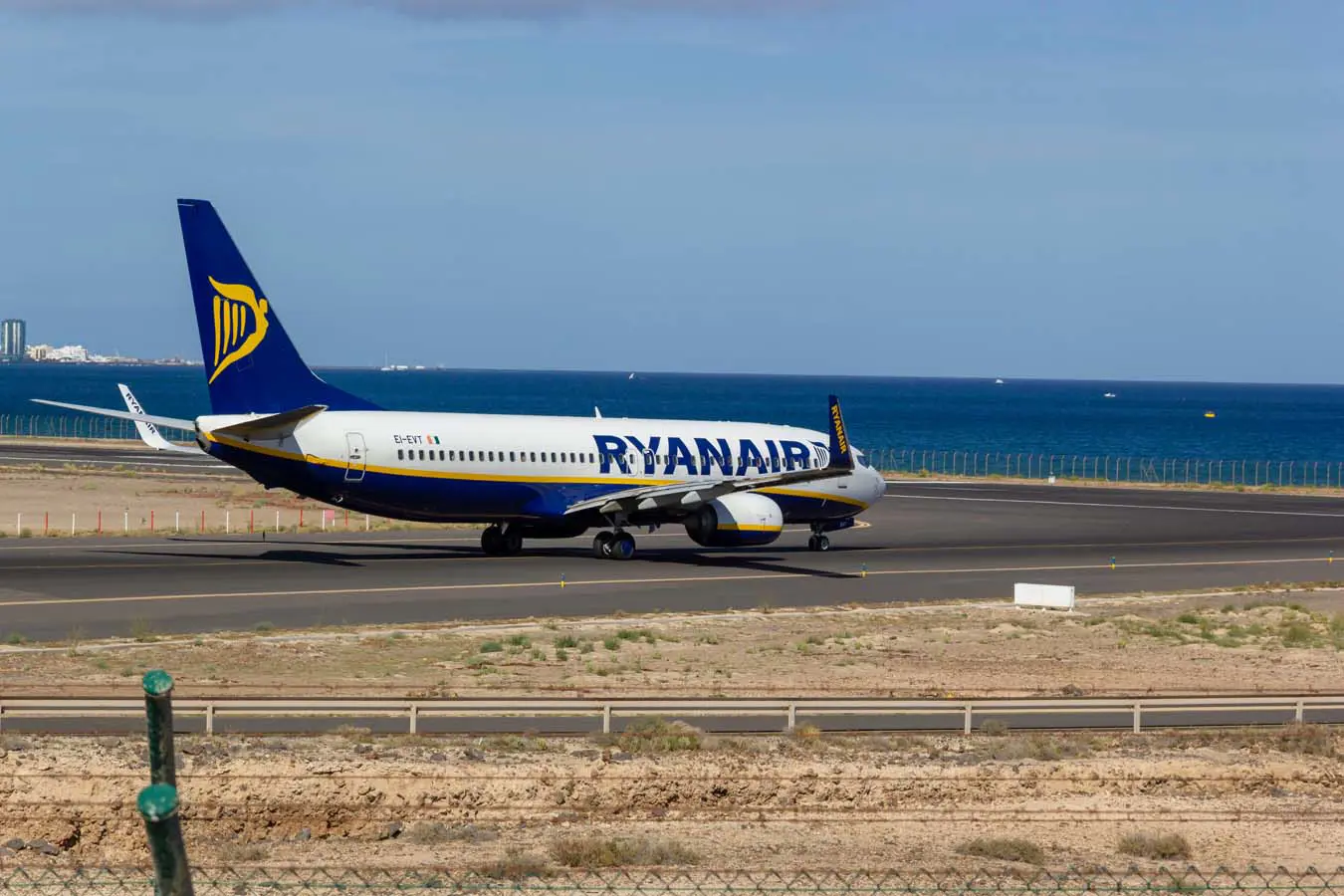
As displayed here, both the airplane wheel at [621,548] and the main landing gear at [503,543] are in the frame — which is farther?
the main landing gear at [503,543]

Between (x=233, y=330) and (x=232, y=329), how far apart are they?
39 mm

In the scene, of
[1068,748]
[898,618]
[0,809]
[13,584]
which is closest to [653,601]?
[898,618]

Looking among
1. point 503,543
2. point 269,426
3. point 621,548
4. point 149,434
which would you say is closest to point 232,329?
point 269,426

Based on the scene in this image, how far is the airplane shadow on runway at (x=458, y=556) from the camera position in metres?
53.2

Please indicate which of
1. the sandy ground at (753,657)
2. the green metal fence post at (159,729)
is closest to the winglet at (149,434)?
the sandy ground at (753,657)

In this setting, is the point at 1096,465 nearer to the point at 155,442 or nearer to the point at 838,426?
the point at 155,442

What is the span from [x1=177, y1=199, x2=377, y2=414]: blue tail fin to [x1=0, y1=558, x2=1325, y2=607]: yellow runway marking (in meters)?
6.25

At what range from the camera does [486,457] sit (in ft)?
170

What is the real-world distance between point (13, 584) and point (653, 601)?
54.4 ft

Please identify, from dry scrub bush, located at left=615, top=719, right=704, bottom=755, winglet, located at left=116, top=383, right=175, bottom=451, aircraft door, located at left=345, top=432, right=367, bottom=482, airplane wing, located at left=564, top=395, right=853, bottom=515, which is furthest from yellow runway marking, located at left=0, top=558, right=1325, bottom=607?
dry scrub bush, located at left=615, top=719, right=704, bottom=755

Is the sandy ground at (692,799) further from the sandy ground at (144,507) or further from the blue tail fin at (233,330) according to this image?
the sandy ground at (144,507)

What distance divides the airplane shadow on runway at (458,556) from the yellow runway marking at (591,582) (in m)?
1.67

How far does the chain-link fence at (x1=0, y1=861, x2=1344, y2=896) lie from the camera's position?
645 inches

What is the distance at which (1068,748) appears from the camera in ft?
80.2
